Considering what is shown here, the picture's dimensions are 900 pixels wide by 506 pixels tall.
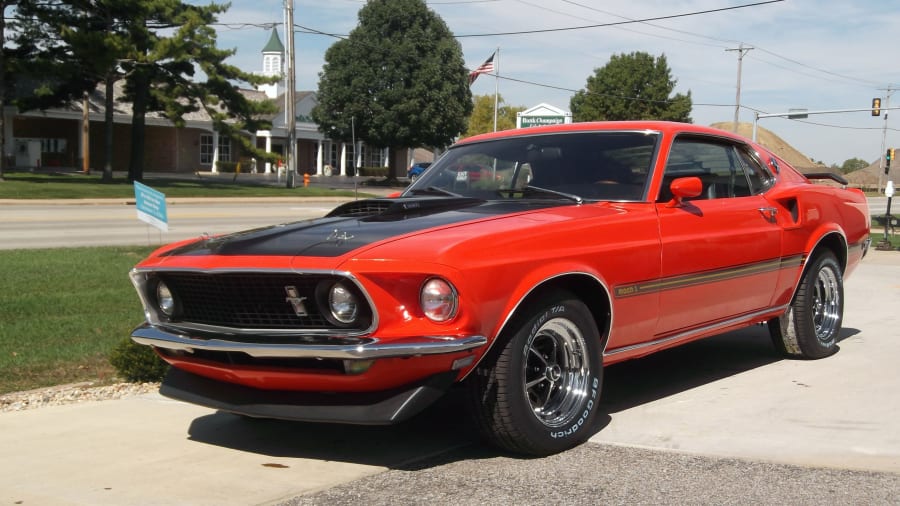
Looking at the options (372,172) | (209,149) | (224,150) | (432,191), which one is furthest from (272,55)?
(432,191)

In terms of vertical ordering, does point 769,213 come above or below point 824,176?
below

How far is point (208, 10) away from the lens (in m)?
36.2

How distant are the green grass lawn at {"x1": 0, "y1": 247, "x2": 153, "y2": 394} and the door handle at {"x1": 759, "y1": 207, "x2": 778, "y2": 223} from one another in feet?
14.5

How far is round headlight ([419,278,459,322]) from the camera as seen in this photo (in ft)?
13.3

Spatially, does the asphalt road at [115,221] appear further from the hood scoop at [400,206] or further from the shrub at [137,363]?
the hood scoop at [400,206]

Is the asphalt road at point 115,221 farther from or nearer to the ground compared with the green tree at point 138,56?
nearer to the ground

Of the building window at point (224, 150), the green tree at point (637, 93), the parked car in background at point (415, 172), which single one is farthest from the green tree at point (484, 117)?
the parked car in background at point (415, 172)

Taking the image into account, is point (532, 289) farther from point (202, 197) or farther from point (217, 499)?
point (202, 197)

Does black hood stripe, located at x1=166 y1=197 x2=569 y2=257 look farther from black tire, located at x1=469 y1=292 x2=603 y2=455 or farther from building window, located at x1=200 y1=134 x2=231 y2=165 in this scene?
building window, located at x1=200 y1=134 x2=231 y2=165

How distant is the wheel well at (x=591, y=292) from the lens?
15.4 ft

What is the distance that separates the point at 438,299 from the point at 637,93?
68225 millimetres

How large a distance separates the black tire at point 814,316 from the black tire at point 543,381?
7.97 ft

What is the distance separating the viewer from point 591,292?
4941 millimetres

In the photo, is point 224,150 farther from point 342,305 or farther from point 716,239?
point 342,305
